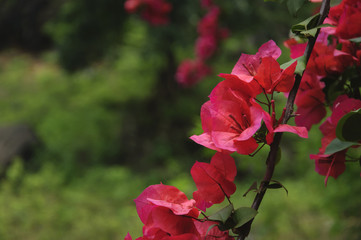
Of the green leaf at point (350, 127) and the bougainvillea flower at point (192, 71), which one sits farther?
the bougainvillea flower at point (192, 71)

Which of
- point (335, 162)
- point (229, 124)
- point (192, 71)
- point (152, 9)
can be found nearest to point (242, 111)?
point (229, 124)

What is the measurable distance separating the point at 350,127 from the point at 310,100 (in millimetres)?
152

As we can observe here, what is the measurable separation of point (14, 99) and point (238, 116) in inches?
190

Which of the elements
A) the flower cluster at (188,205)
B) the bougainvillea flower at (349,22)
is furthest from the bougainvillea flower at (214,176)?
the bougainvillea flower at (349,22)

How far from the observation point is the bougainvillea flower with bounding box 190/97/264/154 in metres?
0.34

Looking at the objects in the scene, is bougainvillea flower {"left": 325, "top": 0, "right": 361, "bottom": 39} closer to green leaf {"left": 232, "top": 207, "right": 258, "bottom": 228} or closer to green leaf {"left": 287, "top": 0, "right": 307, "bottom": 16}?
green leaf {"left": 287, "top": 0, "right": 307, "bottom": 16}

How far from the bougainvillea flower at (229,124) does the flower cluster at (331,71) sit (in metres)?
0.10

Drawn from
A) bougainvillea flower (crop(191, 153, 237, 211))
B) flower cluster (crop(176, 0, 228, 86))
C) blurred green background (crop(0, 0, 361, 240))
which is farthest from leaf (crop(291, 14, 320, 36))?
flower cluster (crop(176, 0, 228, 86))

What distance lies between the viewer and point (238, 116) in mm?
352

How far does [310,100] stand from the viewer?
1.56 ft

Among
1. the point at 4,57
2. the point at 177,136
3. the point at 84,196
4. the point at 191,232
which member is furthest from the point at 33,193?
the point at 4,57

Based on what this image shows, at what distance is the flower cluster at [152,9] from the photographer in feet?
7.47

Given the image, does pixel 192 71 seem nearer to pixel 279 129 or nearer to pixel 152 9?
pixel 152 9

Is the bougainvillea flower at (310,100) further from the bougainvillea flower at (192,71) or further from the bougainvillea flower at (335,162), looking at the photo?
the bougainvillea flower at (192,71)
